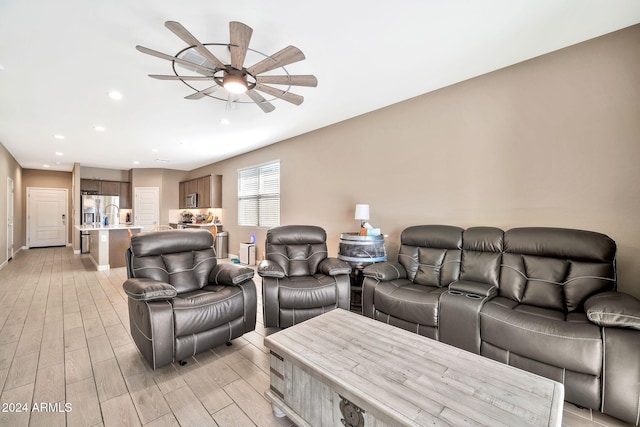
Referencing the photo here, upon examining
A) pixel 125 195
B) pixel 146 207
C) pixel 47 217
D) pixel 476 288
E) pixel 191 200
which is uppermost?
pixel 125 195

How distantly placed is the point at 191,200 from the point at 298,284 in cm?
655

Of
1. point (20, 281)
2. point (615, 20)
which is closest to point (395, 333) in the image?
point (615, 20)

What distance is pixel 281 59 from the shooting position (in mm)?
2008

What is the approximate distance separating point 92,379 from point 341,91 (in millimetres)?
3577

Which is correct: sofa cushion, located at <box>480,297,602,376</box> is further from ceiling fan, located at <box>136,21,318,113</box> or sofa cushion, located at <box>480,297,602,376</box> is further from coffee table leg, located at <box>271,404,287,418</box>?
ceiling fan, located at <box>136,21,318,113</box>

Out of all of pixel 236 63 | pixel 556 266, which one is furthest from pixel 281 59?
pixel 556 266

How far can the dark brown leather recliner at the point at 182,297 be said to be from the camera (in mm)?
1998

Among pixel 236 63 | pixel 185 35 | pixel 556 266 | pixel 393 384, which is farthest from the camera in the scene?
pixel 556 266

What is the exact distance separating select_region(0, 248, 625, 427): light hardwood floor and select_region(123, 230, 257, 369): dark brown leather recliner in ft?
0.60

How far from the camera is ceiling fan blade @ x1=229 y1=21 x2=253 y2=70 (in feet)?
5.50

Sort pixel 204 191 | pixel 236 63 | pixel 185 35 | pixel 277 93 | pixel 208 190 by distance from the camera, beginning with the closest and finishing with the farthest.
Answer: pixel 185 35 → pixel 236 63 → pixel 277 93 → pixel 208 190 → pixel 204 191

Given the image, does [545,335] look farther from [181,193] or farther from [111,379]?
[181,193]

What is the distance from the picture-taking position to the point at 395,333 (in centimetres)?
177

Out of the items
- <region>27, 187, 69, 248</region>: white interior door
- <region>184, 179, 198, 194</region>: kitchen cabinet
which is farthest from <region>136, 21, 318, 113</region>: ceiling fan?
<region>27, 187, 69, 248</region>: white interior door
